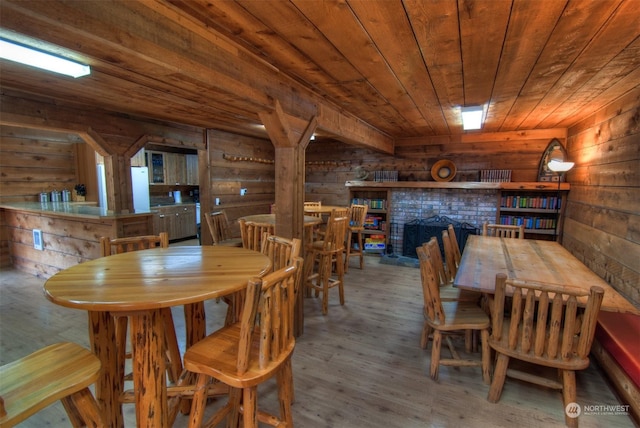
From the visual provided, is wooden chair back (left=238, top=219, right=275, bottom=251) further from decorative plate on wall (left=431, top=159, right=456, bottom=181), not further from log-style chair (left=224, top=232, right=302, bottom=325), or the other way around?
decorative plate on wall (left=431, top=159, right=456, bottom=181)

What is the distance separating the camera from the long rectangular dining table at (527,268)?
197cm

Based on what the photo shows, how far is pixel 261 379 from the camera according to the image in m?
1.32

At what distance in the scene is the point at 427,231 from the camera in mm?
5414

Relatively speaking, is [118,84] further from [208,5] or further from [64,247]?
[64,247]

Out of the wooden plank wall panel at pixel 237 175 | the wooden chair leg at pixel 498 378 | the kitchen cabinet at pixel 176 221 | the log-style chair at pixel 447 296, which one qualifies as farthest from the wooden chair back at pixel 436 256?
the kitchen cabinet at pixel 176 221

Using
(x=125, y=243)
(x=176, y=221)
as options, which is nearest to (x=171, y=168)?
(x=176, y=221)

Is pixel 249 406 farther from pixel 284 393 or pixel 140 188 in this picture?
pixel 140 188

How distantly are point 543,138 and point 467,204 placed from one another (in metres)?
1.46

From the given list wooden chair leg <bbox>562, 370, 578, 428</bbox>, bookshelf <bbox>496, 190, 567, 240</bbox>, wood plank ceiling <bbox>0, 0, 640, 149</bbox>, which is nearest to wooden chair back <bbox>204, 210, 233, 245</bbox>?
wood plank ceiling <bbox>0, 0, 640, 149</bbox>

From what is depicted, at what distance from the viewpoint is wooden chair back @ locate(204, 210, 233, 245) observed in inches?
148

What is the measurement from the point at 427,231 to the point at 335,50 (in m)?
4.21

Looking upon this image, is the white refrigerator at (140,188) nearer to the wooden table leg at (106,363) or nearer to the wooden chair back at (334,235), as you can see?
the wooden chair back at (334,235)

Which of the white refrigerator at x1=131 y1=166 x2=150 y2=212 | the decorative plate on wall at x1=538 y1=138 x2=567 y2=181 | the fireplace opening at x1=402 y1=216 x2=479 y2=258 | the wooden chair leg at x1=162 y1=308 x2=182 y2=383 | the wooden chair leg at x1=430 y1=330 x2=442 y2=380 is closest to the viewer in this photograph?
the wooden chair leg at x1=162 y1=308 x2=182 y2=383

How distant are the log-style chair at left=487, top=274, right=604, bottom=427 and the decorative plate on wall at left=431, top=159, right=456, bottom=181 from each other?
392cm
